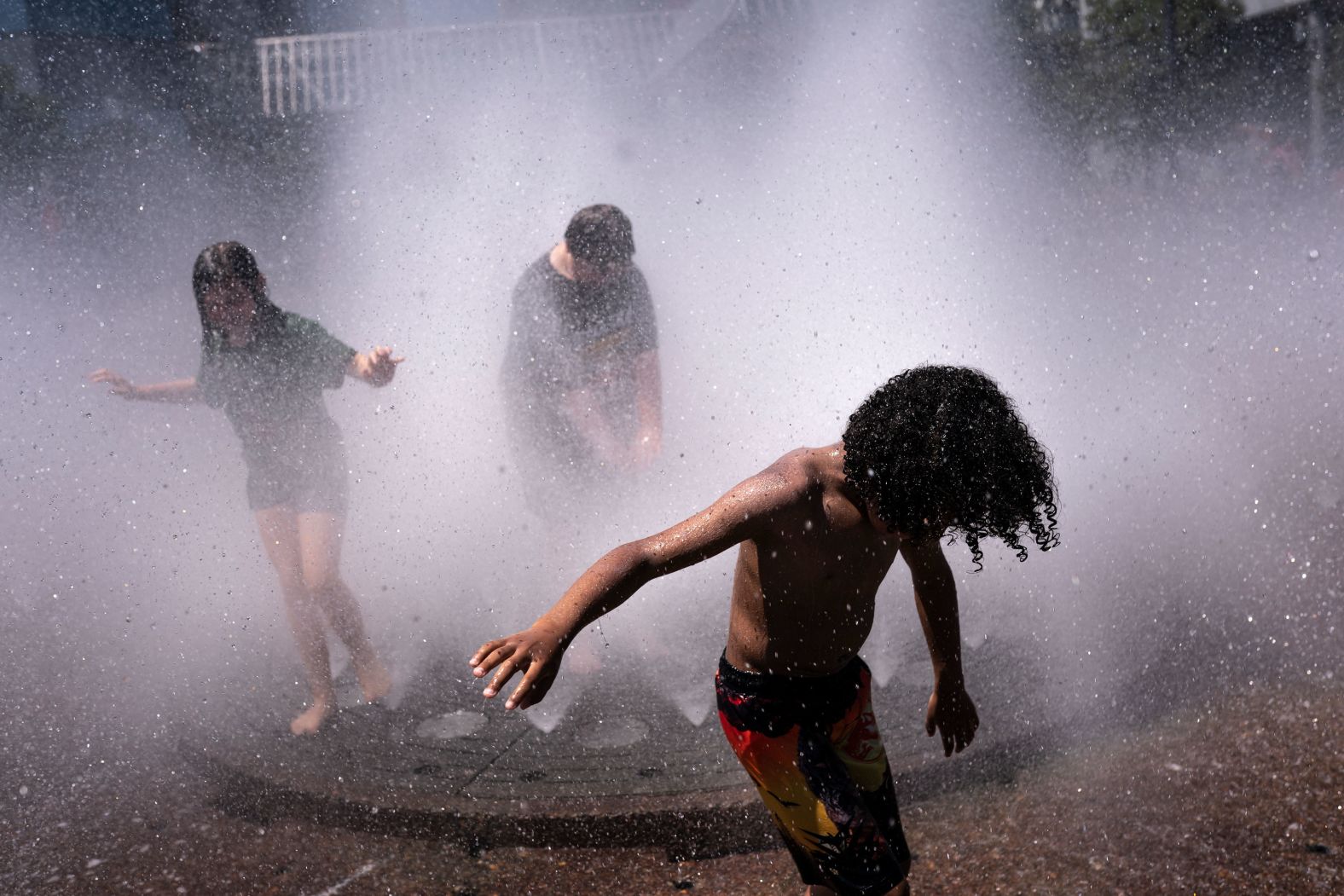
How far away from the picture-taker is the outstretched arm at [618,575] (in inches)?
73.3

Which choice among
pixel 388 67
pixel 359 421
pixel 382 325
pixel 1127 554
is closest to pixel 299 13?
pixel 388 67

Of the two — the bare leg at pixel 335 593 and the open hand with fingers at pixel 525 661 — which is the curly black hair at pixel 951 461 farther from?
the bare leg at pixel 335 593

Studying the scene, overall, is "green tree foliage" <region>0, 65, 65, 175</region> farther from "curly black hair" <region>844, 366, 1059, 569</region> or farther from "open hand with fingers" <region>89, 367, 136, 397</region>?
"curly black hair" <region>844, 366, 1059, 569</region>

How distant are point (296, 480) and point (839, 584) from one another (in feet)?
7.84

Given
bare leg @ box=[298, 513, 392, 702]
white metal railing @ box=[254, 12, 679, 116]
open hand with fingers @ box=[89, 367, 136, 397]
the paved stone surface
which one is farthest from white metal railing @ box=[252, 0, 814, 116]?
the paved stone surface

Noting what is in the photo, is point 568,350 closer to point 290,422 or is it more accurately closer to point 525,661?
point 290,422

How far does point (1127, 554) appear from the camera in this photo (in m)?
5.03

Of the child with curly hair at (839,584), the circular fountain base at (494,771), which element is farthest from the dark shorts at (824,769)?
the circular fountain base at (494,771)

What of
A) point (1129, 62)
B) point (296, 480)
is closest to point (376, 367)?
point (296, 480)

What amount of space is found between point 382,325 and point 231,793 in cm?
447

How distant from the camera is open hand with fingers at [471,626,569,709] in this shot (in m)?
1.84

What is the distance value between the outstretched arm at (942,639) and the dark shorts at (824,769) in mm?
151

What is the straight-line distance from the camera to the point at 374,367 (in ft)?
13.2

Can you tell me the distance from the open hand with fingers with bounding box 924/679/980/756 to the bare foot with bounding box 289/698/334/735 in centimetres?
232
